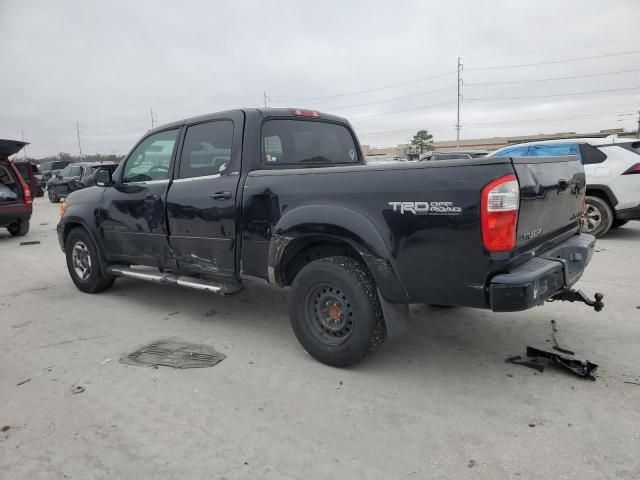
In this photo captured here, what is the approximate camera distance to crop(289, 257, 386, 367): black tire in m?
3.30

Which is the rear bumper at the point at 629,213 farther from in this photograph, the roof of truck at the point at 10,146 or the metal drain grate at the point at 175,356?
the roof of truck at the point at 10,146

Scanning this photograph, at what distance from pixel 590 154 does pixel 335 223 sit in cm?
700

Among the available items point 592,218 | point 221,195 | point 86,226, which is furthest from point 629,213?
point 86,226

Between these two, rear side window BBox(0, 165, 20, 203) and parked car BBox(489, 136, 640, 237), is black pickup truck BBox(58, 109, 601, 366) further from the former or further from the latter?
rear side window BBox(0, 165, 20, 203)

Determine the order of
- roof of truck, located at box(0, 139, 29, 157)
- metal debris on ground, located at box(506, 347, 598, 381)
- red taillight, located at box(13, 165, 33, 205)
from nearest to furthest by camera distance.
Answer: metal debris on ground, located at box(506, 347, 598, 381)
roof of truck, located at box(0, 139, 29, 157)
red taillight, located at box(13, 165, 33, 205)

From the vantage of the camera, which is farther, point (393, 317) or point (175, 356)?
point (175, 356)

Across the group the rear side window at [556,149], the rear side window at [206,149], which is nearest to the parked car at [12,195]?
the rear side window at [206,149]

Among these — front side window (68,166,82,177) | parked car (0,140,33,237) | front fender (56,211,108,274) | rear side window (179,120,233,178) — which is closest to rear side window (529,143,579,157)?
rear side window (179,120,233,178)

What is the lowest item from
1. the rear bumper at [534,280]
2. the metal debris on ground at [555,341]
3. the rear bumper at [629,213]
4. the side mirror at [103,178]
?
the metal debris on ground at [555,341]

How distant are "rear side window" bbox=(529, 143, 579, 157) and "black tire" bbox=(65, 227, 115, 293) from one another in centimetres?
731

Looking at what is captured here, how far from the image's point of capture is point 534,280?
9.04 ft

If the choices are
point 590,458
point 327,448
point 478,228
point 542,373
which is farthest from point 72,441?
point 542,373

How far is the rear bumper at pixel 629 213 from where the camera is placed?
311 inches

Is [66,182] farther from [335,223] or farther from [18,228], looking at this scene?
[335,223]
